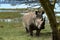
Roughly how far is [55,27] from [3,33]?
12.8ft

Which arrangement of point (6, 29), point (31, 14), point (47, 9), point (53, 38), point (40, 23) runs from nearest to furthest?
point (47, 9) → point (53, 38) → point (40, 23) → point (31, 14) → point (6, 29)

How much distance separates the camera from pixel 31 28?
10297 mm

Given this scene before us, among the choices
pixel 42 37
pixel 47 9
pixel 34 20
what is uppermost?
pixel 47 9

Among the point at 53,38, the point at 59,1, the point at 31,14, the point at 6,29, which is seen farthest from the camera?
the point at 6,29

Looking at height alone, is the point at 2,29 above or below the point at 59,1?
below

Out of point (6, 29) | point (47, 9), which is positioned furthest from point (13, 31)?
point (47, 9)

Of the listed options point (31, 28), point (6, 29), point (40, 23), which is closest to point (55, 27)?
point (40, 23)

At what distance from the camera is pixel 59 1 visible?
26.8 feet

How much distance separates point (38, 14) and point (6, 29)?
2.17 meters

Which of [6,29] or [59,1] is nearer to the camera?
[59,1]

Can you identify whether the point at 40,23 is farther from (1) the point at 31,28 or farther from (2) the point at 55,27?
(2) the point at 55,27

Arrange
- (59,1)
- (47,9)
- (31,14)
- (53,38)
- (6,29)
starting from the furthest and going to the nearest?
(6,29) → (31,14) → (59,1) → (53,38) → (47,9)

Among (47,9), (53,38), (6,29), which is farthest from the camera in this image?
(6,29)

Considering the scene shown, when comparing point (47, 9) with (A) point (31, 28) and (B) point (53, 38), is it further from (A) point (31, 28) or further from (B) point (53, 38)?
(A) point (31, 28)
